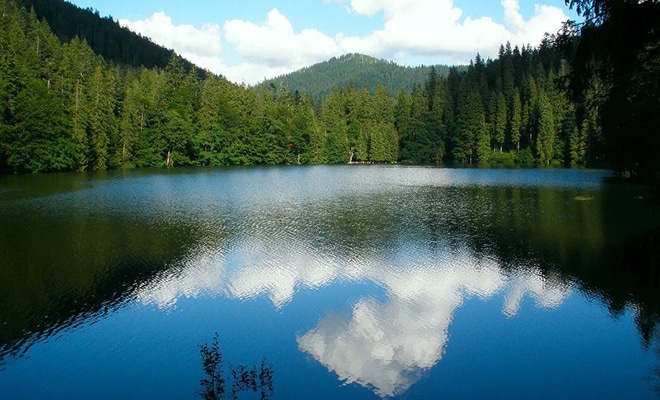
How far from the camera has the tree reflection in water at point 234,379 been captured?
360 inches

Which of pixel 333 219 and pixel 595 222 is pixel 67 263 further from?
pixel 595 222

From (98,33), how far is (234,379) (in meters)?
192

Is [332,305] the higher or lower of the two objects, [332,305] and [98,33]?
the lower

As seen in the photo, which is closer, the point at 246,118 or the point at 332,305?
the point at 332,305

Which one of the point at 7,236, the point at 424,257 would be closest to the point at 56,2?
the point at 7,236

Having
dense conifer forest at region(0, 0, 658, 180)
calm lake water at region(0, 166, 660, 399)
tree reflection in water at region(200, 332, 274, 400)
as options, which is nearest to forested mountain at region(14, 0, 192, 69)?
dense conifer forest at region(0, 0, 658, 180)

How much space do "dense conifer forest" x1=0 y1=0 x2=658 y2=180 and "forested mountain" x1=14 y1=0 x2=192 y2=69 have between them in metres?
16.2

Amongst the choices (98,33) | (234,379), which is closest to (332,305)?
(234,379)

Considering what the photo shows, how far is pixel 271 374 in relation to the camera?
995cm

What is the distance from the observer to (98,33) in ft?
568

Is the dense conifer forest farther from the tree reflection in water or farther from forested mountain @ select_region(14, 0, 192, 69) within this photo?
the tree reflection in water

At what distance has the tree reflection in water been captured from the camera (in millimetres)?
9148

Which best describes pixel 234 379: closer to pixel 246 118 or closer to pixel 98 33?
pixel 246 118

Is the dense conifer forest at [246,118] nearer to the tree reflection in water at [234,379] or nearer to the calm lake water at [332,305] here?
the calm lake water at [332,305]
